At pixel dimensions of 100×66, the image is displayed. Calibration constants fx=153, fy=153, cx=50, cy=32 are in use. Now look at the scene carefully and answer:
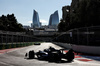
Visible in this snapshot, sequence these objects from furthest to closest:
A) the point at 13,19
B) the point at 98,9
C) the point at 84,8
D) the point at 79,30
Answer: the point at 13,19
the point at 84,8
the point at 98,9
the point at 79,30

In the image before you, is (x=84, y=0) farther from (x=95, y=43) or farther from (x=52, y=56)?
(x=52, y=56)

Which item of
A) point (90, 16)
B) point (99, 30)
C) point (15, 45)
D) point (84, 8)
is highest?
point (84, 8)

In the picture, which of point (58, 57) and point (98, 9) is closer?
point (58, 57)

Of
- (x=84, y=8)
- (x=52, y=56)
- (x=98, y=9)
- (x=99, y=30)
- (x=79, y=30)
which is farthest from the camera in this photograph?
(x=84, y=8)

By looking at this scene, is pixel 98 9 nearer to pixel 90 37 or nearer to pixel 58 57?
pixel 90 37

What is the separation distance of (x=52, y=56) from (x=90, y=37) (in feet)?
30.8

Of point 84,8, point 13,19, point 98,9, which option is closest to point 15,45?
point 84,8

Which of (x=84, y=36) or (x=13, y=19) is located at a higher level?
(x=13, y=19)

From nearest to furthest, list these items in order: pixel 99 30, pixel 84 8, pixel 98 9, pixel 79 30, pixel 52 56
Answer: pixel 52 56 < pixel 99 30 < pixel 79 30 < pixel 98 9 < pixel 84 8

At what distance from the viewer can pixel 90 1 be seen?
126 feet

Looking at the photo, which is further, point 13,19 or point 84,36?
point 13,19

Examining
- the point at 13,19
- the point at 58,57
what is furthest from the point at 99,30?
the point at 13,19

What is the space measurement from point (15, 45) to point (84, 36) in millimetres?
24259

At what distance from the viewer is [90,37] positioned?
74.3 ft
